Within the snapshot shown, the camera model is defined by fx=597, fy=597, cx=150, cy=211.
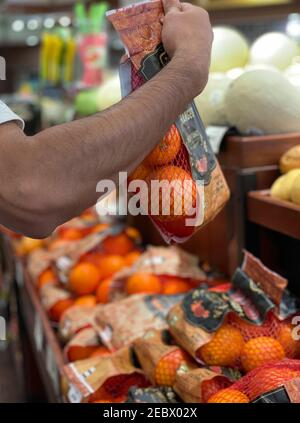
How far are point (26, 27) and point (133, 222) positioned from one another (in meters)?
4.00

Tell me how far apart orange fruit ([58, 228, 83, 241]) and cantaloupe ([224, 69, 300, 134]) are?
1.35 m

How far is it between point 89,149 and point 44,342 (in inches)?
51.7

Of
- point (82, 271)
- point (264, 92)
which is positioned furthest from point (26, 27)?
point (264, 92)

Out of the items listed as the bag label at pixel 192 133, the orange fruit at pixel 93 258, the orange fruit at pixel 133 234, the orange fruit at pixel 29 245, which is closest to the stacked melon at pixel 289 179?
the bag label at pixel 192 133

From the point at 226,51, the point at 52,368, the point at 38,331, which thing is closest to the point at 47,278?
the point at 38,331

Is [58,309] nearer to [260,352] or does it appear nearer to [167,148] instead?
[260,352]

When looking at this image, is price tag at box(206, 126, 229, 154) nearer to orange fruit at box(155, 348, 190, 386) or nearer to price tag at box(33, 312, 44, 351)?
orange fruit at box(155, 348, 190, 386)

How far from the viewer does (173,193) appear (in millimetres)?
1058

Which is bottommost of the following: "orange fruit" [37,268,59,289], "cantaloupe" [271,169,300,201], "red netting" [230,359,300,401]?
"orange fruit" [37,268,59,289]

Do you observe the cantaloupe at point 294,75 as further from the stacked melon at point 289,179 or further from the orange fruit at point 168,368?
the orange fruit at point 168,368

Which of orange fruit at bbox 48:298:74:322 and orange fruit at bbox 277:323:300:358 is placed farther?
orange fruit at bbox 48:298:74:322

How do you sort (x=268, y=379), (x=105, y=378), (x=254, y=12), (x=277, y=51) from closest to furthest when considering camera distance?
(x=268, y=379) → (x=105, y=378) → (x=277, y=51) → (x=254, y=12)

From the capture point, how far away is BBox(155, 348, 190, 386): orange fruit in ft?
4.08

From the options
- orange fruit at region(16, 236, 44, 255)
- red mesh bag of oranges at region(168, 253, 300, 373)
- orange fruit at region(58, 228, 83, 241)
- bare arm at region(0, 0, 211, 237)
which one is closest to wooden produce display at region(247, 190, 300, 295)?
red mesh bag of oranges at region(168, 253, 300, 373)
